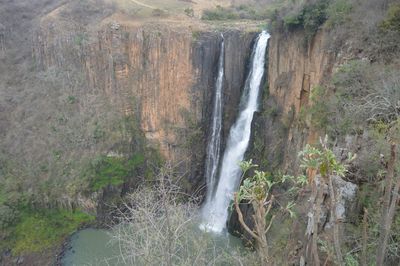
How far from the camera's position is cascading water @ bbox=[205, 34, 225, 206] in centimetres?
2210

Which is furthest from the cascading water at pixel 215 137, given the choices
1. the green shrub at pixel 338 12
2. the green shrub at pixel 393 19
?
the green shrub at pixel 393 19

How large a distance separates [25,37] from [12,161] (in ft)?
30.2

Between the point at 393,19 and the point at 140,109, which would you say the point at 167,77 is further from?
the point at 393,19

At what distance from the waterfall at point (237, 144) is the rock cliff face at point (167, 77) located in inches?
31.6

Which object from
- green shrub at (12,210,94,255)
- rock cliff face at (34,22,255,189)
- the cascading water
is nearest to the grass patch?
green shrub at (12,210,94,255)

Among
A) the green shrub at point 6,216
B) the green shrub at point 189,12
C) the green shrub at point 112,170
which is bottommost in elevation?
the green shrub at point 6,216

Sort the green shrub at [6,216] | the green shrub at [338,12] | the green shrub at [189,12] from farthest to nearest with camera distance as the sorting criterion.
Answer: the green shrub at [189,12] < the green shrub at [6,216] < the green shrub at [338,12]

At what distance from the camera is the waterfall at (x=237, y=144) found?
20.8 m

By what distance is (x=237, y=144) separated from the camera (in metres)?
21.6

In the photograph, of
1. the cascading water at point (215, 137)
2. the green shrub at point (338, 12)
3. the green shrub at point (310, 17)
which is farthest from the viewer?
the cascading water at point (215, 137)

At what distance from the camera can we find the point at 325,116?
12.7 m

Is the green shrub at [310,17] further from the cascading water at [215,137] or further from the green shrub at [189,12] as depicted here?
the green shrub at [189,12]

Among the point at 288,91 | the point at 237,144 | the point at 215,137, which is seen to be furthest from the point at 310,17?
the point at 215,137

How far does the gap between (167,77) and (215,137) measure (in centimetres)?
455
